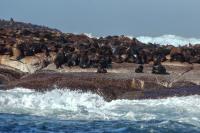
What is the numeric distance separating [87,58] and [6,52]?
5.16m

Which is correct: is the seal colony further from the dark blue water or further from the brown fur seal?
the dark blue water

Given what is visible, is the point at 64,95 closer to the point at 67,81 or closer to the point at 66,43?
the point at 67,81

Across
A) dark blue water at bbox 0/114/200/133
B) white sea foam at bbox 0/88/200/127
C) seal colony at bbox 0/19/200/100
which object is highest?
seal colony at bbox 0/19/200/100

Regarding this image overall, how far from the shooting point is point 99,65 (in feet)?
90.8

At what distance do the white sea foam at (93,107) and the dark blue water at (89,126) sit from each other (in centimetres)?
69

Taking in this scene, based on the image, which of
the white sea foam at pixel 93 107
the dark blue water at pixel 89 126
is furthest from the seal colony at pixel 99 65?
the dark blue water at pixel 89 126

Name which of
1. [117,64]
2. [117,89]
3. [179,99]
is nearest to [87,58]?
[117,64]

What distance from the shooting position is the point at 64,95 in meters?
21.5

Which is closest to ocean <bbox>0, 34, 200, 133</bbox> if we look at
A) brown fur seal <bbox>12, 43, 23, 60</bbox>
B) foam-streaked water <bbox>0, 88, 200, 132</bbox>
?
foam-streaked water <bbox>0, 88, 200, 132</bbox>

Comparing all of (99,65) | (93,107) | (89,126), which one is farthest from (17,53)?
(89,126)

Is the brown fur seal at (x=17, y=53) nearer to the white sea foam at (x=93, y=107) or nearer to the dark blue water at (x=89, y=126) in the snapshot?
the white sea foam at (x=93, y=107)

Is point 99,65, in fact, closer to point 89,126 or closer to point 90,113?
point 90,113

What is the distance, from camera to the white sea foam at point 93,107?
18000mm

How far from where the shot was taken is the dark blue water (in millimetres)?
15562
